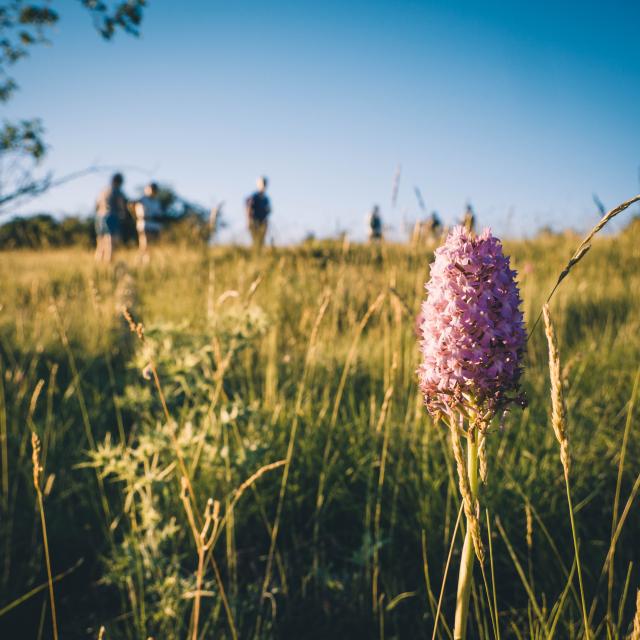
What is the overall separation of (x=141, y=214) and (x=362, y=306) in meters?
7.67

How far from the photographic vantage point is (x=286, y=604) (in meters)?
1.78

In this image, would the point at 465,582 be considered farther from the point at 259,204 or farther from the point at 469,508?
the point at 259,204

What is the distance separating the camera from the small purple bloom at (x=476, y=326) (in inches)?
35.9

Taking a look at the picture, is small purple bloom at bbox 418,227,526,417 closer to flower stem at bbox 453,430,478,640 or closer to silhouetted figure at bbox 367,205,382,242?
flower stem at bbox 453,430,478,640

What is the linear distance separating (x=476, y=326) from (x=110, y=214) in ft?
37.3

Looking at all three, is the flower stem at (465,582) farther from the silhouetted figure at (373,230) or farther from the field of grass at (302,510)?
the silhouetted figure at (373,230)

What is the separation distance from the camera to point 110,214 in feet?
35.4

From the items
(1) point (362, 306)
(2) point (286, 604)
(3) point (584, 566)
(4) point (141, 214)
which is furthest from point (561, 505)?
(4) point (141, 214)

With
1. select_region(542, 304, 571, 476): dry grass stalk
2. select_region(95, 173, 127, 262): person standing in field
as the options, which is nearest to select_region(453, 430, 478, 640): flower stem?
select_region(542, 304, 571, 476): dry grass stalk

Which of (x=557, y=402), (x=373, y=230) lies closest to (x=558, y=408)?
(x=557, y=402)

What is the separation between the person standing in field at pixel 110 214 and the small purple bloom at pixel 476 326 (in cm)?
1072

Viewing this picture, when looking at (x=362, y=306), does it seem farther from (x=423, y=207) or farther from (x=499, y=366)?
(x=499, y=366)

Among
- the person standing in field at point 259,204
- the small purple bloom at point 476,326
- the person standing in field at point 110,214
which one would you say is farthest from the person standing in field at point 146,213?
the small purple bloom at point 476,326

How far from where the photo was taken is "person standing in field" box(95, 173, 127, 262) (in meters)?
10.6
